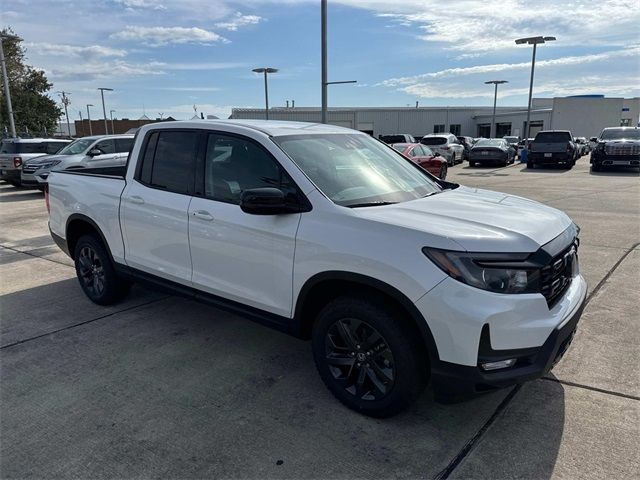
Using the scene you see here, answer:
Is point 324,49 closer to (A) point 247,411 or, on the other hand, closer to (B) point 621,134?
(B) point 621,134

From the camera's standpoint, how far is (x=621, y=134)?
854 inches

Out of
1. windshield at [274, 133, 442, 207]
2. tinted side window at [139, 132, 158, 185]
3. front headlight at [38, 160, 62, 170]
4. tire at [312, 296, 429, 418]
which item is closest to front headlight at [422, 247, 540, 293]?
tire at [312, 296, 429, 418]

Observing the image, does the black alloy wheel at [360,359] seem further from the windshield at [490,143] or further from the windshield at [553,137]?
the windshield at [490,143]

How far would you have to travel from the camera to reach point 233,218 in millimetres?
3436

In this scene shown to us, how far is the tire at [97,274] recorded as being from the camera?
4.79 m

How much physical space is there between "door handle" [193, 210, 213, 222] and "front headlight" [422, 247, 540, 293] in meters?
1.74

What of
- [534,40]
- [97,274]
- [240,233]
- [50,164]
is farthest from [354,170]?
[534,40]

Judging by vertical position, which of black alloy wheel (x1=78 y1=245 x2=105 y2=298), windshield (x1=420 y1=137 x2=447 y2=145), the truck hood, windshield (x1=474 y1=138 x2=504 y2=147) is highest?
the truck hood

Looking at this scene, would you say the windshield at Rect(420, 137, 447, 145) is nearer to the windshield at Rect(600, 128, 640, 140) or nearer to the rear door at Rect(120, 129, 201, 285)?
the windshield at Rect(600, 128, 640, 140)

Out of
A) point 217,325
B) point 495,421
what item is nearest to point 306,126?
point 217,325

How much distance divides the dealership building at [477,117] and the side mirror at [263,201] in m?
46.3

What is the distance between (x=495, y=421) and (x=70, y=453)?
2.48 metres

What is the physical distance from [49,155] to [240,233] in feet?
49.2

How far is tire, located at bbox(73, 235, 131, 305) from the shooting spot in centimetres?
479
